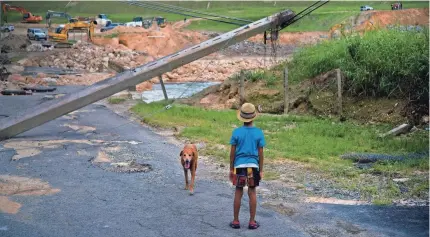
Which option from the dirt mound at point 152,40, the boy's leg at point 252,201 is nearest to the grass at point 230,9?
the dirt mound at point 152,40

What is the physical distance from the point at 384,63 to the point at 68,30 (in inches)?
1804

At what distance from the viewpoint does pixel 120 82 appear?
19.5 m

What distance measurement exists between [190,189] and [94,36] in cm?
5467

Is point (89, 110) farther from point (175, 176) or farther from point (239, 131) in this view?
point (239, 131)

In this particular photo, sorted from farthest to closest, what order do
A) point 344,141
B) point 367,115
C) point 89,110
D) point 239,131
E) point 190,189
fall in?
point 89,110 → point 367,115 → point 344,141 → point 190,189 → point 239,131

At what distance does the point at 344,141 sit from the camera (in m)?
15.6

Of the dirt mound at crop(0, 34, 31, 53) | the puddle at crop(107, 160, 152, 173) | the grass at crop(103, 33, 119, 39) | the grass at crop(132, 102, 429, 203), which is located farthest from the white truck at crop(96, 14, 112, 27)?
the puddle at crop(107, 160, 152, 173)

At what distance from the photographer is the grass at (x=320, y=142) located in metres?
11.7

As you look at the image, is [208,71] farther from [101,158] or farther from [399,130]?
[101,158]

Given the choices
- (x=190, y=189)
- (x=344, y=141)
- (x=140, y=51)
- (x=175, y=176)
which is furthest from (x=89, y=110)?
(x=140, y=51)

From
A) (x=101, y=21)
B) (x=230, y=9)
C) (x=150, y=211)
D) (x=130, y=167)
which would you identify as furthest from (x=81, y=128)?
(x=230, y=9)

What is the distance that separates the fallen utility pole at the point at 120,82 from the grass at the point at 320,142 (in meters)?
1.40

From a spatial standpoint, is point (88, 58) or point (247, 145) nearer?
point (247, 145)

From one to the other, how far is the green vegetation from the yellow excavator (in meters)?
41.0
